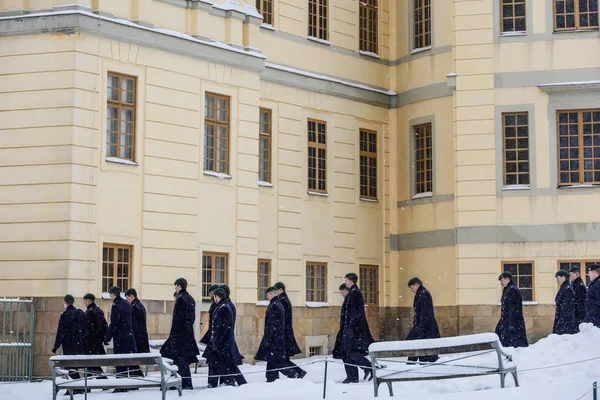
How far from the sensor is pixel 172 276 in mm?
25469

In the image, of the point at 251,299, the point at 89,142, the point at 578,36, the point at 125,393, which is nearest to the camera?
the point at 125,393

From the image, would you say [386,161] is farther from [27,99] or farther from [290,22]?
[27,99]

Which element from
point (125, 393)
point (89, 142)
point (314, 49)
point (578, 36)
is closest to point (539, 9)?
point (578, 36)

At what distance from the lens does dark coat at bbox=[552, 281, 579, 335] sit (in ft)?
77.3

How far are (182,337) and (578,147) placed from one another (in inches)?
533

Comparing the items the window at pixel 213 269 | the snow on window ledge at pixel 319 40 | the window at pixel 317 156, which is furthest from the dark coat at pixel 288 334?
the snow on window ledge at pixel 319 40

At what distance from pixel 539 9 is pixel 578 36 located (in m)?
1.18

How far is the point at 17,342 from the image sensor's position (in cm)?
2291

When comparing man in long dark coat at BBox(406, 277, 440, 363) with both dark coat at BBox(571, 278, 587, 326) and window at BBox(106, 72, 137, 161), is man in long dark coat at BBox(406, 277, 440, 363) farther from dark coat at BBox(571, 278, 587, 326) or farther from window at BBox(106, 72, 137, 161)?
window at BBox(106, 72, 137, 161)

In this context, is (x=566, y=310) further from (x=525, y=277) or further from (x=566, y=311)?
(x=525, y=277)

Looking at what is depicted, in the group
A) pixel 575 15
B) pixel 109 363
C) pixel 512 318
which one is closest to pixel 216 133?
pixel 512 318

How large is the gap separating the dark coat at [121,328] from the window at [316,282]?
9831mm

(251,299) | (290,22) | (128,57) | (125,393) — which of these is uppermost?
(290,22)

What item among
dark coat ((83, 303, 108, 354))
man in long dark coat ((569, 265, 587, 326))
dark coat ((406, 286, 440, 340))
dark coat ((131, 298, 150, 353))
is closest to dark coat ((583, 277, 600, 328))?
man in long dark coat ((569, 265, 587, 326))
